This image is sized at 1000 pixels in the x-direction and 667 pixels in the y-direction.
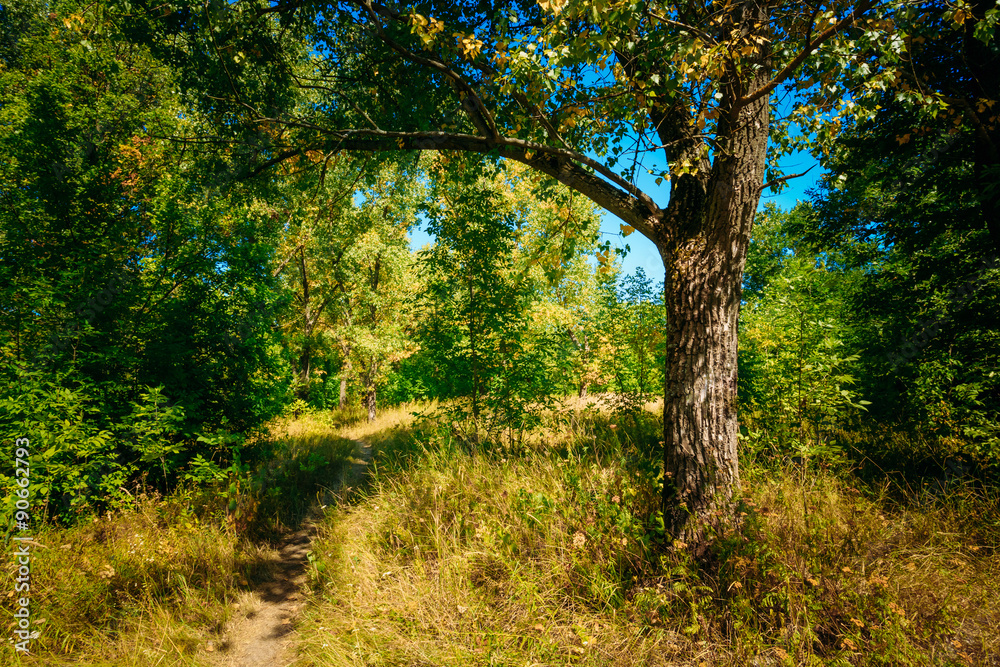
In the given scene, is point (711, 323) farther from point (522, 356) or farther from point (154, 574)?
point (154, 574)

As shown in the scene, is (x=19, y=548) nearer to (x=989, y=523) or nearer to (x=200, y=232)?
(x=200, y=232)

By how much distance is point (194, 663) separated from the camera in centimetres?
308

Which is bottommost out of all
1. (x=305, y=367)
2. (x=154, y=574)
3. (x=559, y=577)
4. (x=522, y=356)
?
(x=154, y=574)

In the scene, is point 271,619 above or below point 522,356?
below

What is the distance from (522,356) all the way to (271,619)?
442 centimetres

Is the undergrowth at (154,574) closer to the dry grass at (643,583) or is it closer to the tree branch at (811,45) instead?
the dry grass at (643,583)

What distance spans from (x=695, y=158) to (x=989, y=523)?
4190 millimetres

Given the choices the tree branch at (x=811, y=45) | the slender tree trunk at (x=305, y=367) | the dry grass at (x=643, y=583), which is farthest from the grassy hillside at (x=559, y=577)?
the slender tree trunk at (x=305, y=367)

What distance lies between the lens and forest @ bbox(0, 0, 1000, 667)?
272cm

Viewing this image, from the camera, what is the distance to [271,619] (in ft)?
12.3

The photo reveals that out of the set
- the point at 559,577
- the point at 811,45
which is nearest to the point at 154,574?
the point at 559,577

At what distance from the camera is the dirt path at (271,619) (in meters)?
3.22

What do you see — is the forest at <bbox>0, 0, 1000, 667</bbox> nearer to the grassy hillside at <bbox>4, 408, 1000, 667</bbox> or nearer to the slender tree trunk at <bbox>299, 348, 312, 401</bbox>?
the grassy hillside at <bbox>4, 408, 1000, 667</bbox>

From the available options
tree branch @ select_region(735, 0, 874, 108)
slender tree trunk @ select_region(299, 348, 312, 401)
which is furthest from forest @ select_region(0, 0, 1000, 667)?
slender tree trunk @ select_region(299, 348, 312, 401)
